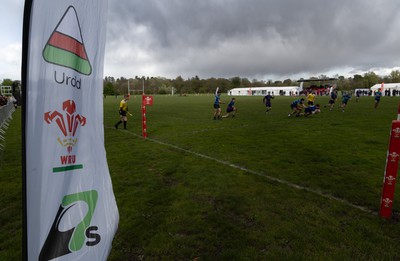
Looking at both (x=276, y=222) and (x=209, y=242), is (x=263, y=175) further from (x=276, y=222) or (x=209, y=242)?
(x=209, y=242)

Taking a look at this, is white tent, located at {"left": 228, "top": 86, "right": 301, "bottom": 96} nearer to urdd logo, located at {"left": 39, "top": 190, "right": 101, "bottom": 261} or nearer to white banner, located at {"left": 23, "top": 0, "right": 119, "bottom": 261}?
white banner, located at {"left": 23, "top": 0, "right": 119, "bottom": 261}

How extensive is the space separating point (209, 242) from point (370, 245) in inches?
90.9

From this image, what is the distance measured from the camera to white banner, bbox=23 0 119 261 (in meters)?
1.46

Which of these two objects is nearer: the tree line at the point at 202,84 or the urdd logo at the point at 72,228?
the urdd logo at the point at 72,228

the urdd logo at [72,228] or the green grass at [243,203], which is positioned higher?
the urdd logo at [72,228]

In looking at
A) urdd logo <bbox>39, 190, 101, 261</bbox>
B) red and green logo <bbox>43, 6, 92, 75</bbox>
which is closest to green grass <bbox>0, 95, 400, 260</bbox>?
urdd logo <bbox>39, 190, 101, 261</bbox>

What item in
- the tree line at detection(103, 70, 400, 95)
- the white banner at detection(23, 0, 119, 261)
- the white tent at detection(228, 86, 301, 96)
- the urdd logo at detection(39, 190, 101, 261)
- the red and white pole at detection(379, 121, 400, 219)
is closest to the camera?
the white banner at detection(23, 0, 119, 261)

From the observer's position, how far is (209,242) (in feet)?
11.7

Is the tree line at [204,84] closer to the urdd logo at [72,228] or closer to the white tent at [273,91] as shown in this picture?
the white tent at [273,91]

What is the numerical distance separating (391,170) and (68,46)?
16.2ft

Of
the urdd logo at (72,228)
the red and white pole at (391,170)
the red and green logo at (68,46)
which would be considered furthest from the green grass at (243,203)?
the red and green logo at (68,46)

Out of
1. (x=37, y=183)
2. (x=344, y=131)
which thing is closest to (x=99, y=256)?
(x=37, y=183)

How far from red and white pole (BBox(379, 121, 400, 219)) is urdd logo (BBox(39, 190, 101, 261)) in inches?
179

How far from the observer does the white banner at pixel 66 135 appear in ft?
4.77
